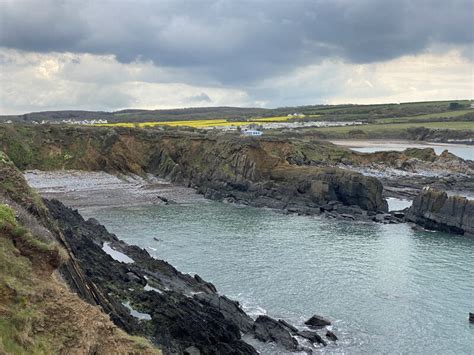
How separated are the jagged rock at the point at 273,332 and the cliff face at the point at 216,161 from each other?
100 ft

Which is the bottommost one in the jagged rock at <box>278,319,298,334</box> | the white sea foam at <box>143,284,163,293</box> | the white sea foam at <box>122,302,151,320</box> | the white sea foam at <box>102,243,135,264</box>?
the jagged rock at <box>278,319,298,334</box>

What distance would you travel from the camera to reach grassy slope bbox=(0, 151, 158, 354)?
10.1 metres

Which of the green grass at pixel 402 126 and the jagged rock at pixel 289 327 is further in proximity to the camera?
the green grass at pixel 402 126

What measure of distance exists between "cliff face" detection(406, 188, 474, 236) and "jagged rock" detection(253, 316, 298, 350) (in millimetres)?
27402

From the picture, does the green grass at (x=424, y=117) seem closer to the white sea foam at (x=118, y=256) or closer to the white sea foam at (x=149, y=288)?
the white sea foam at (x=118, y=256)

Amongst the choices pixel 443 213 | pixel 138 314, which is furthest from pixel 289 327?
pixel 443 213

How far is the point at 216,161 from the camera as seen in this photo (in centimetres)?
6794

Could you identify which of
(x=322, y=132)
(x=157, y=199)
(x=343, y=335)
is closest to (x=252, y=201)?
(x=157, y=199)

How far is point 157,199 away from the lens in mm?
58594

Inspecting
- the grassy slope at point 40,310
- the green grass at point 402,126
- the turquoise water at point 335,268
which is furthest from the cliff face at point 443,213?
the green grass at point 402,126

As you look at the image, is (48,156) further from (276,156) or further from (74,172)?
(276,156)

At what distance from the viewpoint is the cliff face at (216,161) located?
2210 inches

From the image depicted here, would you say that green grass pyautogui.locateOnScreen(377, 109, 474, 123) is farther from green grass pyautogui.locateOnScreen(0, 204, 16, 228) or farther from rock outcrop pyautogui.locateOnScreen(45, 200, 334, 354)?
green grass pyautogui.locateOnScreen(0, 204, 16, 228)

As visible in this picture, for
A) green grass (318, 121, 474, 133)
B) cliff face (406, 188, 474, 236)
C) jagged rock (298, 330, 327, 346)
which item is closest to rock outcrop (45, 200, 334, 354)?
jagged rock (298, 330, 327, 346)
